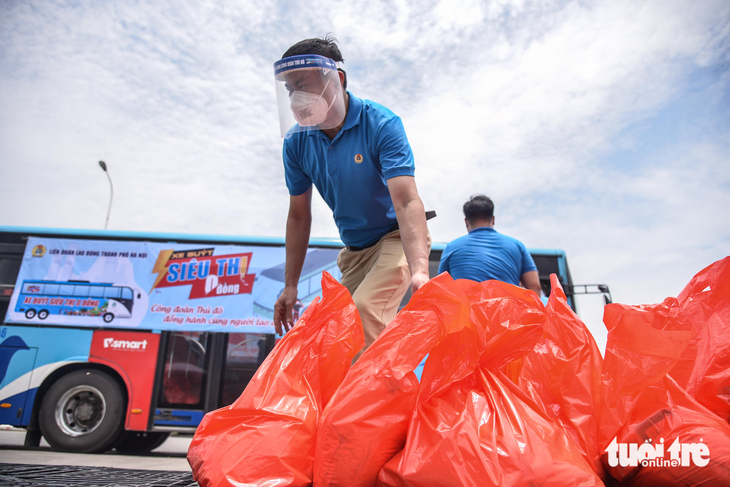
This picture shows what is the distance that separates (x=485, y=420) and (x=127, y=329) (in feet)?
17.9

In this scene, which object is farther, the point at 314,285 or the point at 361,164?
the point at 314,285

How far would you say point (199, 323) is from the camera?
5.49m

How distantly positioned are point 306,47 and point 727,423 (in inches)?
81.5

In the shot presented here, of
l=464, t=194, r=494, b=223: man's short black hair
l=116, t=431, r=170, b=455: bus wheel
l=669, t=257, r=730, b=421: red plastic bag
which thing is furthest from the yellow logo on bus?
l=669, t=257, r=730, b=421: red plastic bag

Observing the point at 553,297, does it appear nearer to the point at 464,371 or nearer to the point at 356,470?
the point at 464,371

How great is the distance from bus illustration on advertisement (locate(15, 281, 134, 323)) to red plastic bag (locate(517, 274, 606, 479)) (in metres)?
5.34

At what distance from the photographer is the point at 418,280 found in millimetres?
1438

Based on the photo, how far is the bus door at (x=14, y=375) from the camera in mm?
5160

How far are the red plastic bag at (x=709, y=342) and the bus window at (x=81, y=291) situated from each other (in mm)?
6122

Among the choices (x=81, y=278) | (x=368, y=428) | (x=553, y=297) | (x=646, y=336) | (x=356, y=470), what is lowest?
(x=356, y=470)

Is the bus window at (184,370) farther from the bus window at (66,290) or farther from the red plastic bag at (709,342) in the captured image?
the red plastic bag at (709,342)

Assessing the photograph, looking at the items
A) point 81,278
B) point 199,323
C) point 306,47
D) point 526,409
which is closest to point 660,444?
point 526,409

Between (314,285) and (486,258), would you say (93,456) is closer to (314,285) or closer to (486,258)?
(314,285)

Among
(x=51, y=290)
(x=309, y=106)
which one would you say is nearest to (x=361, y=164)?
(x=309, y=106)
